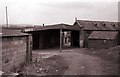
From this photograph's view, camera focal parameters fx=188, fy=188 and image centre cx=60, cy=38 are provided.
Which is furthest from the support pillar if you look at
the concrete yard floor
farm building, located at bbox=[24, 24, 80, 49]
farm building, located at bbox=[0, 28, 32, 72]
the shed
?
farm building, located at bbox=[0, 28, 32, 72]

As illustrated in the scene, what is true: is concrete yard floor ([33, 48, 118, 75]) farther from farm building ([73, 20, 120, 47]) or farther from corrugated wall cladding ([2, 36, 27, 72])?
farm building ([73, 20, 120, 47])

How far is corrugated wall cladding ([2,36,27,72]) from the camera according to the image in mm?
12286

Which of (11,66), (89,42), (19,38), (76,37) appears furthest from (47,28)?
(11,66)

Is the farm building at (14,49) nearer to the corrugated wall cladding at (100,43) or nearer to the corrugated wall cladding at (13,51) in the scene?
the corrugated wall cladding at (13,51)

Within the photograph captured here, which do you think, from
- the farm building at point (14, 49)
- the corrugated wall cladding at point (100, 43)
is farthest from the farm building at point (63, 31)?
the farm building at point (14, 49)

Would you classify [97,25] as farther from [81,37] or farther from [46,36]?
[46,36]

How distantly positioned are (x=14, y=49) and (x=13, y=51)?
8.3 inches

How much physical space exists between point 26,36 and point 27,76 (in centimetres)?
591

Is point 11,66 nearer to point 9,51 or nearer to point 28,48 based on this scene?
point 9,51

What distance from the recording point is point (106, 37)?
33.2 meters

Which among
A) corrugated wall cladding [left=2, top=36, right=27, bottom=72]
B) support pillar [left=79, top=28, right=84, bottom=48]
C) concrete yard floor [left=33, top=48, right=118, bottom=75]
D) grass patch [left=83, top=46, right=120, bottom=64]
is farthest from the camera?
support pillar [left=79, top=28, right=84, bottom=48]

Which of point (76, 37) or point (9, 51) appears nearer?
point (9, 51)

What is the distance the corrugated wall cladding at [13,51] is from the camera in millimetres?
12286

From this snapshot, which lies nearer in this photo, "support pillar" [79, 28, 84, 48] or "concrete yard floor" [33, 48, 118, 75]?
"concrete yard floor" [33, 48, 118, 75]
